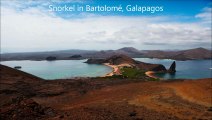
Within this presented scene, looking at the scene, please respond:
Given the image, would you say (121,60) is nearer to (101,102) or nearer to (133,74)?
(133,74)

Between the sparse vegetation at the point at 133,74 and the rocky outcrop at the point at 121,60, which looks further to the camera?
the rocky outcrop at the point at 121,60

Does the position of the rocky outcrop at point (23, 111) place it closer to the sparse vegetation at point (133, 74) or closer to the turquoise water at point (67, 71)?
the sparse vegetation at point (133, 74)

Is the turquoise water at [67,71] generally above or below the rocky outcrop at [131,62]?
below

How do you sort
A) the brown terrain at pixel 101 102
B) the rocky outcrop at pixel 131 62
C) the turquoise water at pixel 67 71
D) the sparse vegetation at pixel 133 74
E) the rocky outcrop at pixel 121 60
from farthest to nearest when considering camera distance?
the rocky outcrop at pixel 121 60
the rocky outcrop at pixel 131 62
the turquoise water at pixel 67 71
the sparse vegetation at pixel 133 74
the brown terrain at pixel 101 102

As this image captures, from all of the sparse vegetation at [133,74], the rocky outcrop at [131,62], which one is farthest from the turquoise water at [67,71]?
the rocky outcrop at [131,62]

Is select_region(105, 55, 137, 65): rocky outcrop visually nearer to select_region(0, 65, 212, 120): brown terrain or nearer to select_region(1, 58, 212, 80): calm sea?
select_region(1, 58, 212, 80): calm sea

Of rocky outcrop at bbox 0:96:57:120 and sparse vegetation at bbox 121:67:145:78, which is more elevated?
rocky outcrop at bbox 0:96:57:120

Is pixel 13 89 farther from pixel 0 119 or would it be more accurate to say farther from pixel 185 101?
pixel 185 101

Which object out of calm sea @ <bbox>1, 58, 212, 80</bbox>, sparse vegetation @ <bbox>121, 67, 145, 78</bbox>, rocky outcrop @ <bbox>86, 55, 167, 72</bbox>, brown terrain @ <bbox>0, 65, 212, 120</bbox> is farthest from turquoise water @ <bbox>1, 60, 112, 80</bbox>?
brown terrain @ <bbox>0, 65, 212, 120</bbox>

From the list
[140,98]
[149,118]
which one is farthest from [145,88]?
[149,118]
